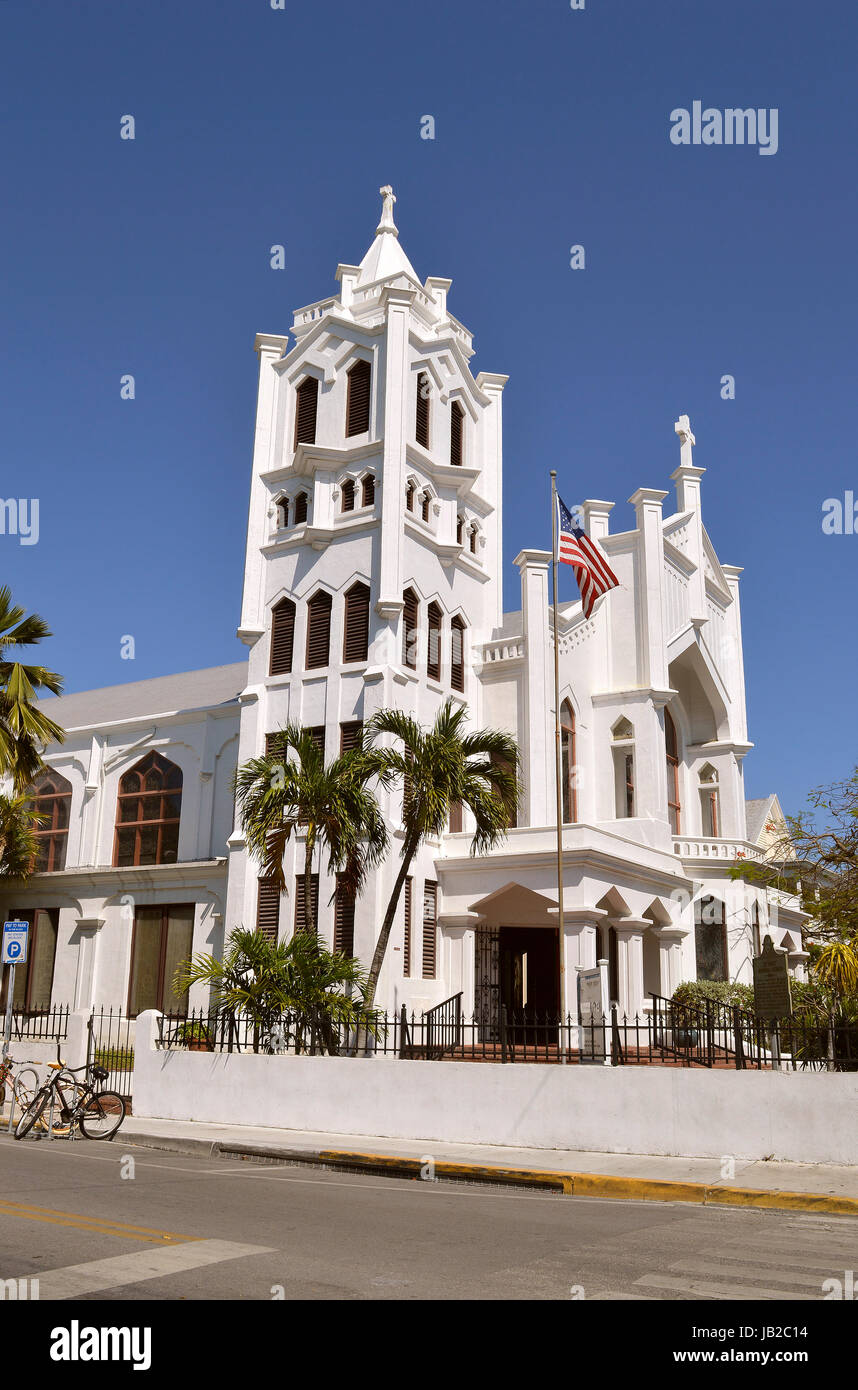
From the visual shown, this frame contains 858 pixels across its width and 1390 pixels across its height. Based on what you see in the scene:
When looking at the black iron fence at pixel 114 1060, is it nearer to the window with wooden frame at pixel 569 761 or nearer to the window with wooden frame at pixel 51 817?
the window with wooden frame at pixel 51 817

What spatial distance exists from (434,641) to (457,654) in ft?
3.77

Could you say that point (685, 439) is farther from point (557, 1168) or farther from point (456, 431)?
point (557, 1168)

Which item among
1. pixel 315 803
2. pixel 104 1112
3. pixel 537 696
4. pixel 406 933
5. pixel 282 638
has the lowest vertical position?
A: pixel 104 1112

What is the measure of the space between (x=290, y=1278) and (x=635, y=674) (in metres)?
27.3

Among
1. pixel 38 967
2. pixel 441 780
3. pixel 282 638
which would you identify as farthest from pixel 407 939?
pixel 38 967

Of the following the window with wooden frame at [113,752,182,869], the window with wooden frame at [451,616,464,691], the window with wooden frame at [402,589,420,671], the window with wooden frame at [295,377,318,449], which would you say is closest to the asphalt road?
the window with wooden frame at [402,589,420,671]

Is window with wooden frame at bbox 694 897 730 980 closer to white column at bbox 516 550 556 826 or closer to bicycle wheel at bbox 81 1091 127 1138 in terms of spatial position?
white column at bbox 516 550 556 826

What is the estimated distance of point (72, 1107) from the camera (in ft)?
57.3

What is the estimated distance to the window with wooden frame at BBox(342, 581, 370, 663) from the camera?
1195 inches

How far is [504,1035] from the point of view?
17.5 meters

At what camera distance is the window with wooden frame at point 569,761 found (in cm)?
3178

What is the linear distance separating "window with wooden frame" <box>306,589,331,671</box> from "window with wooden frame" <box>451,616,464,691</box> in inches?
142
